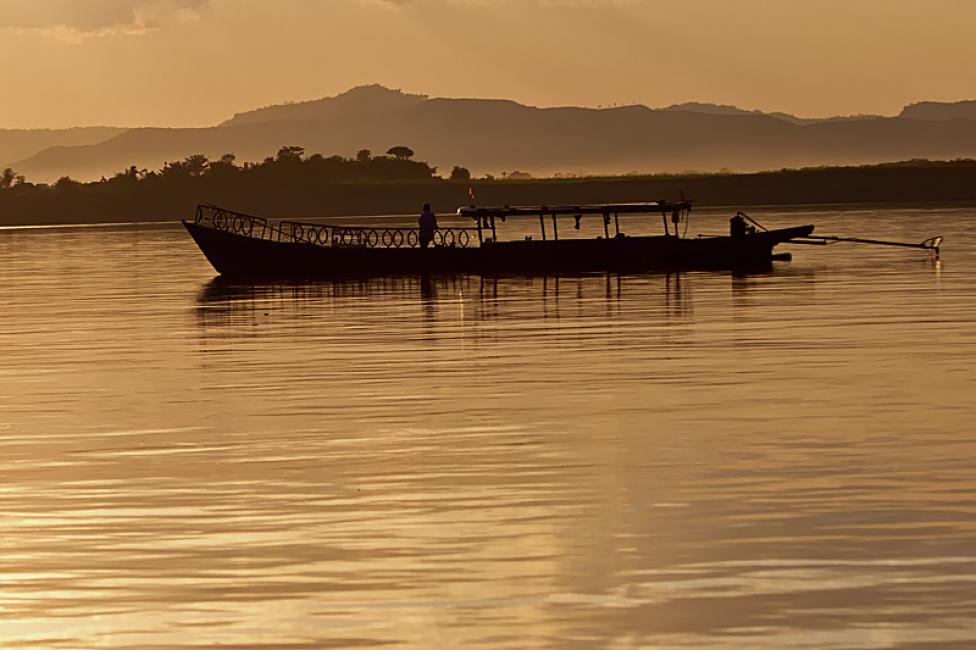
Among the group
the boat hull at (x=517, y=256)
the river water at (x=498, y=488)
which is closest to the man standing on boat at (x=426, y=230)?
the boat hull at (x=517, y=256)

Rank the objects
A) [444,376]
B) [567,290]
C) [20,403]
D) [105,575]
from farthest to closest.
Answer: [567,290] < [444,376] < [20,403] < [105,575]

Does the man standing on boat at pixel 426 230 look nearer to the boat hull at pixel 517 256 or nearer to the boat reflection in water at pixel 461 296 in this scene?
the boat hull at pixel 517 256

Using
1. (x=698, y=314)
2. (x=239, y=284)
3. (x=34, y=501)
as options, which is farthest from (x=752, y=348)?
(x=239, y=284)

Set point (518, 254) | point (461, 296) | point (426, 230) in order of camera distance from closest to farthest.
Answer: point (461, 296) → point (518, 254) → point (426, 230)

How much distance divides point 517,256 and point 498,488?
213 ft

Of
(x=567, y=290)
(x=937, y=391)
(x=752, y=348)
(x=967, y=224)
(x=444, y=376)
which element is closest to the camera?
(x=937, y=391)

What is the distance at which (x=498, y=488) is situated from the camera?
2255 cm

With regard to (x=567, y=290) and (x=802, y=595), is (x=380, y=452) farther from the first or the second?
(x=567, y=290)

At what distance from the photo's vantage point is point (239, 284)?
86750 millimetres

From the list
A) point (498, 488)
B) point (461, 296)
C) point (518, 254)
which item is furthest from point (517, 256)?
point (498, 488)

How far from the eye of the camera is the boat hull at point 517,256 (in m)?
86.9

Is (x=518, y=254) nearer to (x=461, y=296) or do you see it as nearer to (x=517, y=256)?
(x=517, y=256)

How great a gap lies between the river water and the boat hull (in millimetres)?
36167

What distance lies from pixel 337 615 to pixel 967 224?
15650 centimetres
